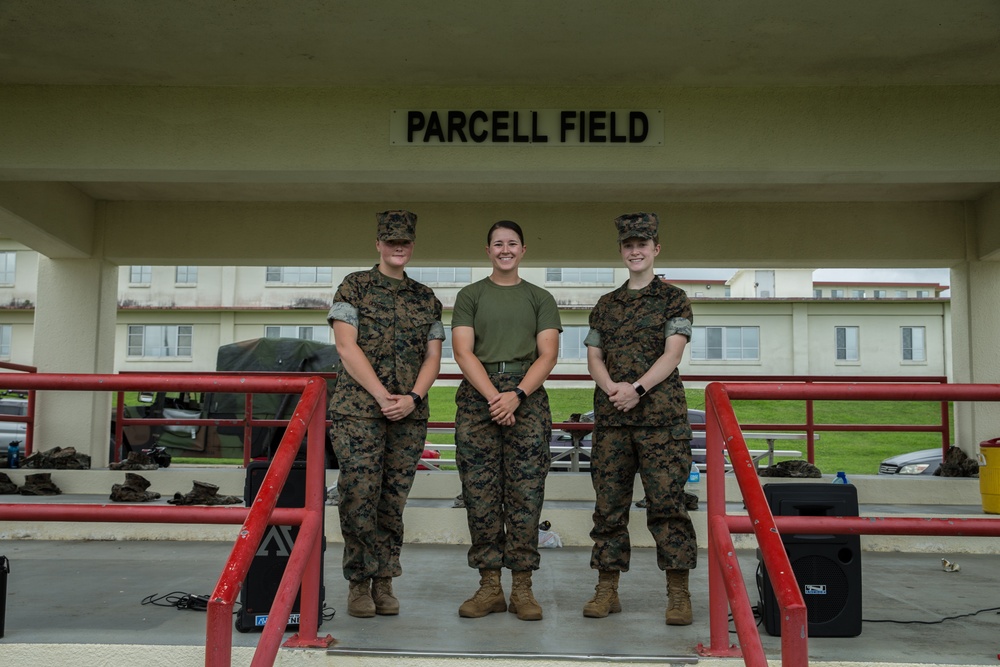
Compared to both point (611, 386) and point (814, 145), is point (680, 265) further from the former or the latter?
point (611, 386)

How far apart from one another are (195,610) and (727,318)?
29.9 meters

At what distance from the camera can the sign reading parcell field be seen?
543 cm

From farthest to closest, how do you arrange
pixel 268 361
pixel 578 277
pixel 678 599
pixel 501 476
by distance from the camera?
pixel 578 277 < pixel 268 361 < pixel 501 476 < pixel 678 599

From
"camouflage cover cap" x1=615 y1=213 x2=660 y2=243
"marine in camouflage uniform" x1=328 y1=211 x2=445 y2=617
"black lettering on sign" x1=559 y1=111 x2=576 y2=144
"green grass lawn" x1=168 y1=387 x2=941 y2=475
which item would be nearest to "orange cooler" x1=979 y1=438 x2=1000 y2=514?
"black lettering on sign" x1=559 y1=111 x2=576 y2=144

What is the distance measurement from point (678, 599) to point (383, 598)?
3.89 feet

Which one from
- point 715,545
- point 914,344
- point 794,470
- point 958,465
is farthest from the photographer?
point 914,344

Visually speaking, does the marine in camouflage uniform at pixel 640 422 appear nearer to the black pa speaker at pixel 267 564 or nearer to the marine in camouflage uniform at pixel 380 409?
the marine in camouflage uniform at pixel 380 409

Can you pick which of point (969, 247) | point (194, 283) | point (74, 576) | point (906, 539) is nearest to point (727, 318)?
point (194, 283)

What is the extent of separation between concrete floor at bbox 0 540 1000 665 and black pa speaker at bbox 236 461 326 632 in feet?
0.27

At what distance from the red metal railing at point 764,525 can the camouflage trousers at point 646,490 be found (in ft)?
1.40

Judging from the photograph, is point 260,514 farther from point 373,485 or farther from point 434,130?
point 434,130

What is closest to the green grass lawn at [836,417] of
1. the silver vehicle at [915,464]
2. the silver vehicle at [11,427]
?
the silver vehicle at [11,427]

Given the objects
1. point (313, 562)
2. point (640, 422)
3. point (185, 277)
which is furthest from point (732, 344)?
point (313, 562)

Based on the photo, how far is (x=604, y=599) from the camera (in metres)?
3.38
